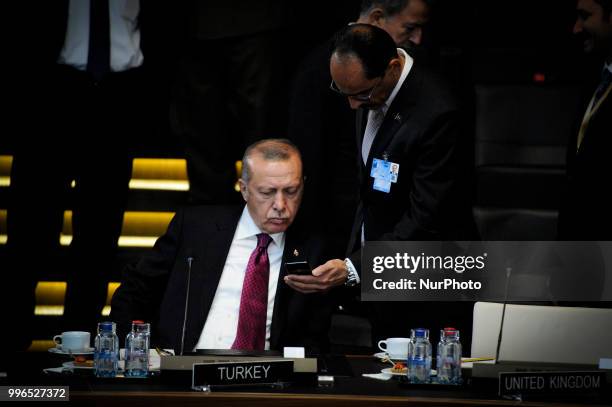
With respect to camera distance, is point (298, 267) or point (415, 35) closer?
point (298, 267)

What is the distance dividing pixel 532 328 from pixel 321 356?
636 millimetres

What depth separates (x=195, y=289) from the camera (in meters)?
3.93

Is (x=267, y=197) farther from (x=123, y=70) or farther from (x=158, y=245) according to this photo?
(x=123, y=70)

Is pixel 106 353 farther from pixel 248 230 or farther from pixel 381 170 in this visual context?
pixel 381 170

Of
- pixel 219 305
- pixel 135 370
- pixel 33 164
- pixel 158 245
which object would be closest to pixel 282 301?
pixel 219 305

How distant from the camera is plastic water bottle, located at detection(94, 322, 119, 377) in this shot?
3.23 m

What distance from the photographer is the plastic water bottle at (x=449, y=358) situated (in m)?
3.19

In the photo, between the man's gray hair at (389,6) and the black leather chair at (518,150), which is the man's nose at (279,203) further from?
the black leather chair at (518,150)

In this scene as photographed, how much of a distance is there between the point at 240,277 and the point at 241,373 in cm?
92

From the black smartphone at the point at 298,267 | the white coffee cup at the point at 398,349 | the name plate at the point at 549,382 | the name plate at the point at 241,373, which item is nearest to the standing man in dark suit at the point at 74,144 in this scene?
the black smartphone at the point at 298,267

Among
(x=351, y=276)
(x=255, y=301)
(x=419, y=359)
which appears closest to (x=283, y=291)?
(x=255, y=301)

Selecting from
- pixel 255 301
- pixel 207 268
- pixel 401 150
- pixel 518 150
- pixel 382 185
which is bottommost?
pixel 255 301

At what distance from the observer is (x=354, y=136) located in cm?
480

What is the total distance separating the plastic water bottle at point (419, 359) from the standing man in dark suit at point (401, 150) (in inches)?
Result: 24.6
